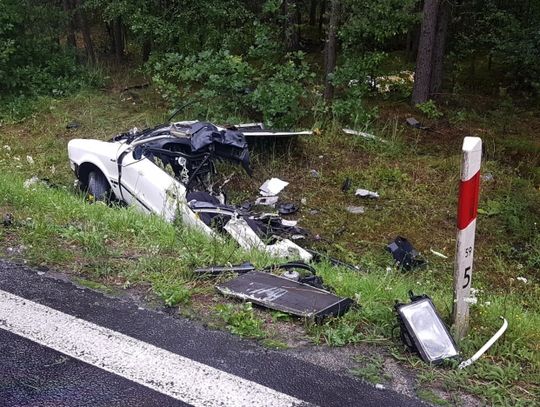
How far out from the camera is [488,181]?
29.7 ft

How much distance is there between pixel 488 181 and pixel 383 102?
435cm

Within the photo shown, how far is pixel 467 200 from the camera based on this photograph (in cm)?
282

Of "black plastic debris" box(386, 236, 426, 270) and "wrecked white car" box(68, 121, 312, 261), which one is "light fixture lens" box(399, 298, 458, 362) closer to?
"wrecked white car" box(68, 121, 312, 261)

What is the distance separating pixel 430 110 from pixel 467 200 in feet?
31.7

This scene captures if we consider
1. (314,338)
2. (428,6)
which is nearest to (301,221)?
(314,338)

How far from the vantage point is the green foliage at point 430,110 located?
11867 mm

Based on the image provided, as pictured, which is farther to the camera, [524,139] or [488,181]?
[524,139]

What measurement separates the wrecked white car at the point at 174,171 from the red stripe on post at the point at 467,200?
3.07 m

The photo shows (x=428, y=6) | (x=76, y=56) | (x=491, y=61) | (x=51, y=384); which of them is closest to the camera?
(x=51, y=384)

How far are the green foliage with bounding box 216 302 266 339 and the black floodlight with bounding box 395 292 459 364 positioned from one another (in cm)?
76

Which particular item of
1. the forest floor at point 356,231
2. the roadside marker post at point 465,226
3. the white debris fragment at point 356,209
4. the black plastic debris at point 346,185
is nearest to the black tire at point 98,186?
the forest floor at point 356,231

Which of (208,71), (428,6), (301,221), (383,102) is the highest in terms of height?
(428,6)

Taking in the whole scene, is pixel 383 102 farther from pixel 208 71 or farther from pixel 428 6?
pixel 208 71

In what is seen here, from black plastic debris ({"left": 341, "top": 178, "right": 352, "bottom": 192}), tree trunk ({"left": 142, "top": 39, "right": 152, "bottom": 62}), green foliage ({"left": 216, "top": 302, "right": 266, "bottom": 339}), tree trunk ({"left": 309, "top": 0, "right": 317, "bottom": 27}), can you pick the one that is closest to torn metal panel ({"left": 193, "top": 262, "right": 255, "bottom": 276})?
green foliage ({"left": 216, "top": 302, "right": 266, "bottom": 339})
